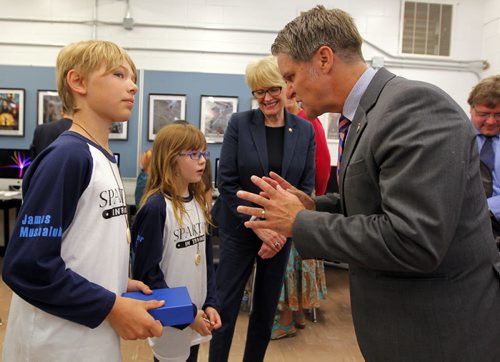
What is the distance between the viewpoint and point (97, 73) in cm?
123

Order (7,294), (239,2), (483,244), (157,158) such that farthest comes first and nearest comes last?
(239,2) → (7,294) → (157,158) → (483,244)

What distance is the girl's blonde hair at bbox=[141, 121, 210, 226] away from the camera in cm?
185

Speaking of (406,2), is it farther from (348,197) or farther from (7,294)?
(7,294)

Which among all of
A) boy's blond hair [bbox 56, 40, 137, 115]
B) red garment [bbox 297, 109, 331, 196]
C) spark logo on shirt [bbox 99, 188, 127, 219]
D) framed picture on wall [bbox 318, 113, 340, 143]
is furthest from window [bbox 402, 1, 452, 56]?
spark logo on shirt [bbox 99, 188, 127, 219]

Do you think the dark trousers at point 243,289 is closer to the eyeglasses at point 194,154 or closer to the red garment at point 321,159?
the eyeglasses at point 194,154

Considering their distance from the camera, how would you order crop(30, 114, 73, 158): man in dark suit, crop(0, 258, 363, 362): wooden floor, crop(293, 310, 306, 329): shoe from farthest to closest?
crop(30, 114, 73, 158): man in dark suit
crop(293, 310, 306, 329): shoe
crop(0, 258, 363, 362): wooden floor

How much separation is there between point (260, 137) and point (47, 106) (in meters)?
4.11

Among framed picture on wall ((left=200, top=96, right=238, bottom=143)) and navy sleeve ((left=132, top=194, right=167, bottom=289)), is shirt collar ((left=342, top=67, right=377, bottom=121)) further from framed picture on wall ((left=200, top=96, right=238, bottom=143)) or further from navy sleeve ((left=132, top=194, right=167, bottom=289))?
framed picture on wall ((left=200, top=96, right=238, bottom=143))

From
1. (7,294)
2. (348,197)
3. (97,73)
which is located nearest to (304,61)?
(348,197)

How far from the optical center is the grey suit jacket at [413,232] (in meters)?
0.92

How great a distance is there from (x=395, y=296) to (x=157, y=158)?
1.24 metres

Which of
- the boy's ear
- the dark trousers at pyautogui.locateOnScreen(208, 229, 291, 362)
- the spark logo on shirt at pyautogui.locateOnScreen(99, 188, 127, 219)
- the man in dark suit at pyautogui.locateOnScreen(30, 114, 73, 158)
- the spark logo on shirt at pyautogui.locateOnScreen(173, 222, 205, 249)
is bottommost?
the dark trousers at pyautogui.locateOnScreen(208, 229, 291, 362)

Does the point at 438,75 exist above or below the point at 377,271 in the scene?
above

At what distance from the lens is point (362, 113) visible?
1120 millimetres
